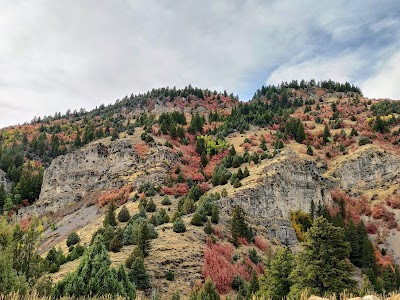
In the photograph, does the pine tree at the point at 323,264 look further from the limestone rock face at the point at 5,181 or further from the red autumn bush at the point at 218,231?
the limestone rock face at the point at 5,181

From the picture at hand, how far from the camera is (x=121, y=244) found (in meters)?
37.9

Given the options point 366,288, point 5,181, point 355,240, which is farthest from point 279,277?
point 5,181

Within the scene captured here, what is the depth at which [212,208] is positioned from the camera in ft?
160

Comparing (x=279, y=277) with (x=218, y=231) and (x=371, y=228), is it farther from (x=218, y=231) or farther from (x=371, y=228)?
(x=371, y=228)

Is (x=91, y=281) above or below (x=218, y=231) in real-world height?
below

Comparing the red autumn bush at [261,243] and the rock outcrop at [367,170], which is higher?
the rock outcrop at [367,170]

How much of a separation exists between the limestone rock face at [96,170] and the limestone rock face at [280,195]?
22.9 meters

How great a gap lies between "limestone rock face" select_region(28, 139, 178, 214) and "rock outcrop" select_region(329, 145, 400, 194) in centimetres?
3952

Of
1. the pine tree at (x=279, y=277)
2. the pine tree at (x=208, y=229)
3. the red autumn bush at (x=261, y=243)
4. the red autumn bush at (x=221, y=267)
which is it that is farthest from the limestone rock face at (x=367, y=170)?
the pine tree at (x=279, y=277)

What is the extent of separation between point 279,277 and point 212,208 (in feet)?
63.2

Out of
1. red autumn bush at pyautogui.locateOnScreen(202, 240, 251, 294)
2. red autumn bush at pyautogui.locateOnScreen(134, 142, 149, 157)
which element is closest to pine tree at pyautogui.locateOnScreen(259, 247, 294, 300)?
red autumn bush at pyautogui.locateOnScreen(202, 240, 251, 294)

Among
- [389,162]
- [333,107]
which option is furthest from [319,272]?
[333,107]

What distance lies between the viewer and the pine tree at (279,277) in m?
29.8

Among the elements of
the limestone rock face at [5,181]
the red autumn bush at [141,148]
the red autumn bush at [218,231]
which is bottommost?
the red autumn bush at [218,231]
